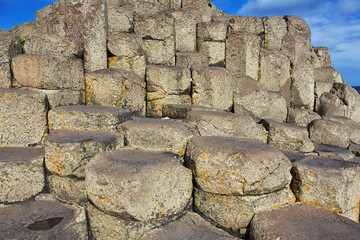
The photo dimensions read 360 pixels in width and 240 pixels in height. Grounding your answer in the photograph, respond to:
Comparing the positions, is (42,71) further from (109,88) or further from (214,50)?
(214,50)

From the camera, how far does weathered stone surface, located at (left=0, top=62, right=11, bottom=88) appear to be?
371cm

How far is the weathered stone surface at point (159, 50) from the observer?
5340 millimetres

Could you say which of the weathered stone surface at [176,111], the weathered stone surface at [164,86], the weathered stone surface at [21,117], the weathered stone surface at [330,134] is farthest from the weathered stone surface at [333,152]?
the weathered stone surface at [21,117]

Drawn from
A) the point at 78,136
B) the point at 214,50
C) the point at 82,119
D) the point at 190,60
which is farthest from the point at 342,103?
the point at 78,136

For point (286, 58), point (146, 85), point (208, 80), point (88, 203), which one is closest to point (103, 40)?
point (146, 85)

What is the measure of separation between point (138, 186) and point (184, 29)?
15.0 feet

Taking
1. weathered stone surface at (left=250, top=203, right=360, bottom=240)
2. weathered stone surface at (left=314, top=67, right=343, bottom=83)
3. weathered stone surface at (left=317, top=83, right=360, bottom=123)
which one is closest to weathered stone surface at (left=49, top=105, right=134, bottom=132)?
weathered stone surface at (left=250, top=203, right=360, bottom=240)

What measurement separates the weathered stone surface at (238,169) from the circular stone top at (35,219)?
4.35 feet

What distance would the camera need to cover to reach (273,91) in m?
6.01

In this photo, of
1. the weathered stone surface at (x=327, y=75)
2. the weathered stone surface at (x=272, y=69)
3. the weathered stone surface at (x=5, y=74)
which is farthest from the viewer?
the weathered stone surface at (x=327, y=75)

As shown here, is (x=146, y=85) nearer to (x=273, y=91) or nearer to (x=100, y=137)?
(x=100, y=137)

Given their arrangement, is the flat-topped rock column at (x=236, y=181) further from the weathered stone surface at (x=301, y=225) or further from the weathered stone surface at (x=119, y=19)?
the weathered stone surface at (x=119, y=19)

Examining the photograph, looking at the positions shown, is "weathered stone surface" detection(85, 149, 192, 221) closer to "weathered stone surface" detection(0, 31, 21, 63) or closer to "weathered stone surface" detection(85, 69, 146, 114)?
"weathered stone surface" detection(85, 69, 146, 114)

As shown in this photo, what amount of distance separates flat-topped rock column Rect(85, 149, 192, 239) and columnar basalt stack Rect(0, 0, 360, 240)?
0.03 ft
